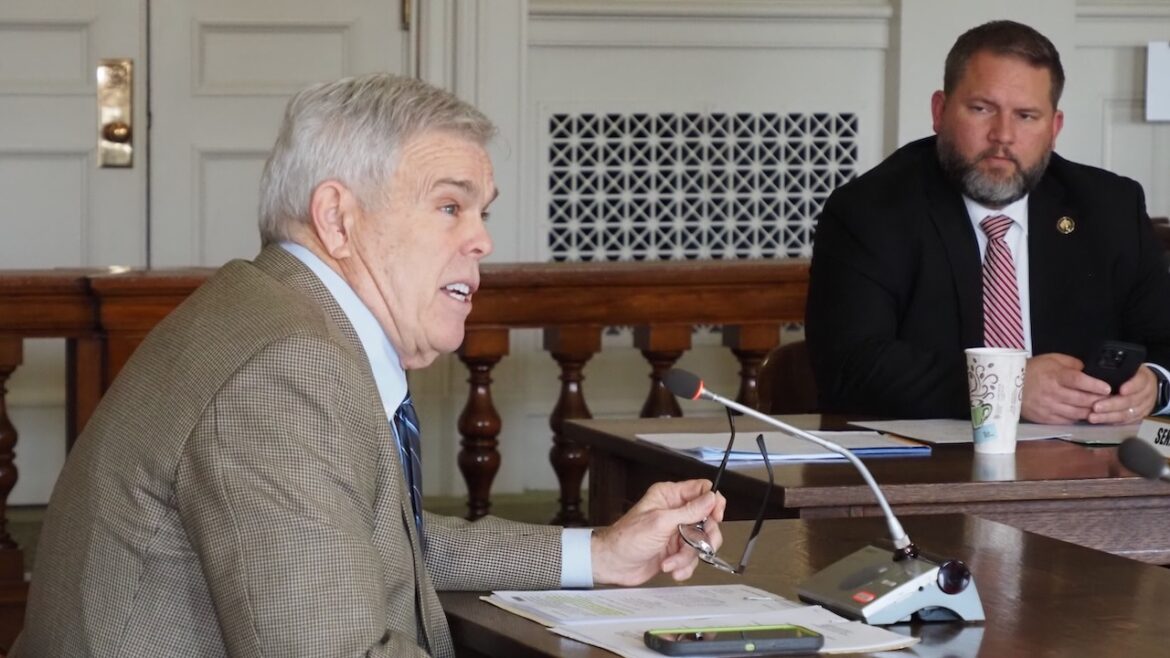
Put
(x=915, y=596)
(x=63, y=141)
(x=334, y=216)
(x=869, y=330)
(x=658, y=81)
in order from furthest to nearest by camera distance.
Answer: (x=658, y=81), (x=63, y=141), (x=869, y=330), (x=334, y=216), (x=915, y=596)

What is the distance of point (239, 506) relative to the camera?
1330mm

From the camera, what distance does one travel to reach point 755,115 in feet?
16.6

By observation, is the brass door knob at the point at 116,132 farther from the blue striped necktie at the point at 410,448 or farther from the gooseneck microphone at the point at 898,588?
the gooseneck microphone at the point at 898,588

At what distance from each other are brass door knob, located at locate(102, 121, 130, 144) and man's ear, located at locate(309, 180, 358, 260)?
3.35 metres

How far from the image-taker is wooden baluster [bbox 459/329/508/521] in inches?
147

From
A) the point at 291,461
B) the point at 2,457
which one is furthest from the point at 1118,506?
the point at 2,457

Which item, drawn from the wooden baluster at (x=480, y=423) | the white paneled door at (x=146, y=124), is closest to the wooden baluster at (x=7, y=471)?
the wooden baluster at (x=480, y=423)

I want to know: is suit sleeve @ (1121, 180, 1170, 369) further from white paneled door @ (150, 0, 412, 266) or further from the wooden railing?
white paneled door @ (150, 0, 412, 266)

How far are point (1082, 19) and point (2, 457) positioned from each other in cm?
348

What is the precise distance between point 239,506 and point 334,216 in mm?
380

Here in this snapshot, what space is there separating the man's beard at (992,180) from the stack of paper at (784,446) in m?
0.71

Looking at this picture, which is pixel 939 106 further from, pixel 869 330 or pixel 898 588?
pixel 898 588

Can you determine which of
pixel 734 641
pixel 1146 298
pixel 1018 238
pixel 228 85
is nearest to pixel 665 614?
pixel 734 641

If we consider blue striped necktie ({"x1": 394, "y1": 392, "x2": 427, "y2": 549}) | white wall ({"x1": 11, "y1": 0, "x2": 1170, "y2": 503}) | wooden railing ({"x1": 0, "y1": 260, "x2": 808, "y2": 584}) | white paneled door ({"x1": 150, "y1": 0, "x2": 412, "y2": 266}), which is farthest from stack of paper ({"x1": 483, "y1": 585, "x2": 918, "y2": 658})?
white paneled door ({"x1": 150, "y1": 0, "x2": 412, "y2": 266})
